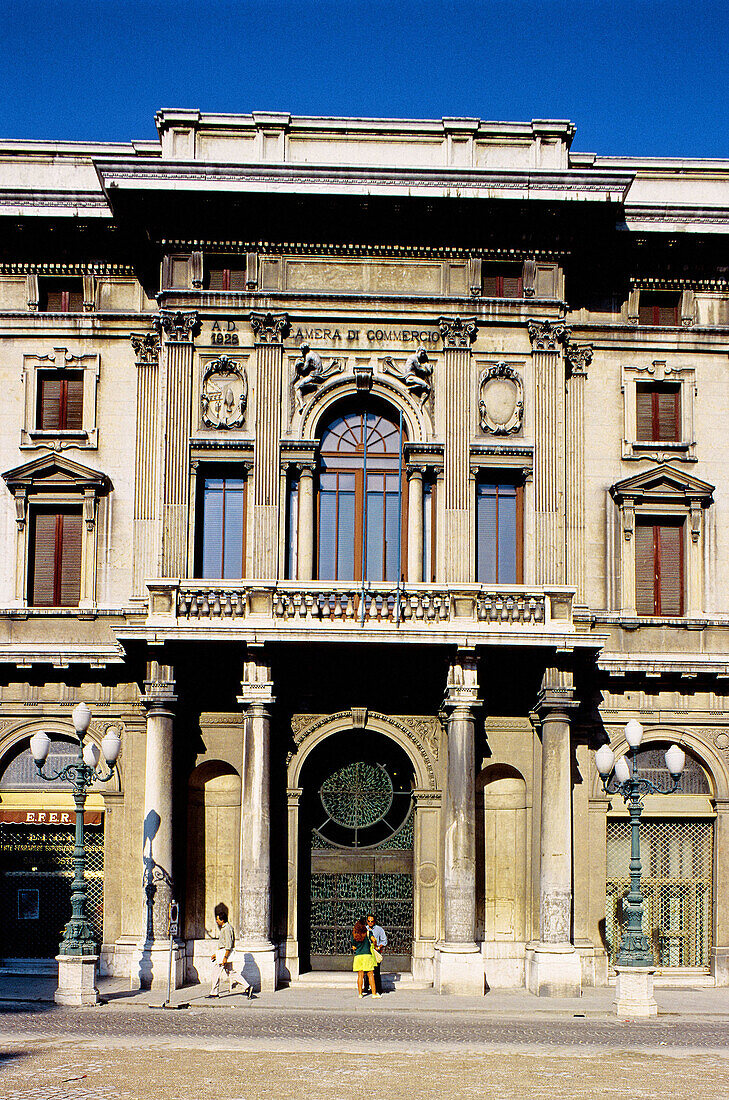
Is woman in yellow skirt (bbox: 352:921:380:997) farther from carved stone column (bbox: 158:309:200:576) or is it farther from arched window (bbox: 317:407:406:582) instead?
carved stone column (bbox: 158:309:200:576)

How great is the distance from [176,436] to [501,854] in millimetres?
11985

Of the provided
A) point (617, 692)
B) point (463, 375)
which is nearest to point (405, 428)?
point (463, 375)

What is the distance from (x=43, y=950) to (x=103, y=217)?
55.6 ft

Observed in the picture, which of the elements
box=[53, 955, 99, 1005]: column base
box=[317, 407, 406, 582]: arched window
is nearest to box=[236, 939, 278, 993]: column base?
box=[53, 955, 99, 1005]: column base

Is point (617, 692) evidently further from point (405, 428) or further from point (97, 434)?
point (97, 434)

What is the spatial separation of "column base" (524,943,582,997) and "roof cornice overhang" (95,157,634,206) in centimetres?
1656

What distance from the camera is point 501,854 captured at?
105 ft

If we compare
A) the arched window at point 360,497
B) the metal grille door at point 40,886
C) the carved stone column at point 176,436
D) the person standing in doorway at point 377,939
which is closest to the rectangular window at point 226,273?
the carved stone column at point 176,436

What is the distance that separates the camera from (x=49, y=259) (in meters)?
34.0

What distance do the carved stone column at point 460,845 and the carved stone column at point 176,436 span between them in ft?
22.2

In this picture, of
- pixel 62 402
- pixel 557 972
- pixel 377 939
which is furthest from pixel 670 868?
pixel 62 402

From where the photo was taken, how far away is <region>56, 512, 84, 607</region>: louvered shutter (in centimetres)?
3309

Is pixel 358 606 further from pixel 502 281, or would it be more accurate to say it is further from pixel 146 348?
pixel 502 281

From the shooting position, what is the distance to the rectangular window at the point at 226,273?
33000mm
